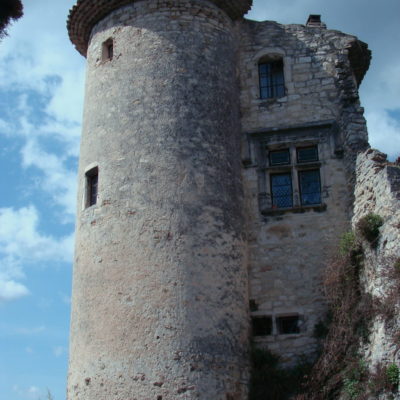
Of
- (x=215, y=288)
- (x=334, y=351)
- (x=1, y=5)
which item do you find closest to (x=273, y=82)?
(x=215, y=288)

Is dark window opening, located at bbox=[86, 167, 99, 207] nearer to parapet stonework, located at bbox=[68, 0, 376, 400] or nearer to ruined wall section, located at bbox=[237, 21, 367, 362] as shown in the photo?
parapet stonework, located at bbox=[68, 0, 376, 400]

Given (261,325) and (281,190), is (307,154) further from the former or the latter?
(261,325)

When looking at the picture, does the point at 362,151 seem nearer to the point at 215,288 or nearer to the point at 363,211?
the point at 363,211

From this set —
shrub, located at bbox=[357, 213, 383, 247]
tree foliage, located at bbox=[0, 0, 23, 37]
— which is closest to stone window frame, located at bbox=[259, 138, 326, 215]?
shrub, located at bbox=[357, 213, 383, 247]

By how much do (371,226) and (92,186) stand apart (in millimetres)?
5809

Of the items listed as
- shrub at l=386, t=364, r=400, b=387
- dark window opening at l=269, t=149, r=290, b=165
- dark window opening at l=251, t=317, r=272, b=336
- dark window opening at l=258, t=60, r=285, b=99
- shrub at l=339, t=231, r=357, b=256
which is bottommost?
shrub at l=386, t=364, r=400, b=387

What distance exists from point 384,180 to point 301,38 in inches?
196

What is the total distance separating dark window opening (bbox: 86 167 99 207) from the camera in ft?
48.1

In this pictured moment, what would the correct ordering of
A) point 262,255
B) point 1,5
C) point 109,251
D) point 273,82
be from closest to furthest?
point 1,5 → point 109,251 → point 262,255 → point 273,82

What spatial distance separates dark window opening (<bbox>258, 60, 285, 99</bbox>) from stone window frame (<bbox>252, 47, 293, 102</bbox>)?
0.35 ft

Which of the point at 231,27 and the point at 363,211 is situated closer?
the point at 363,211

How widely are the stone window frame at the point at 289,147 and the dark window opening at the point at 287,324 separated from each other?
2.25 metres

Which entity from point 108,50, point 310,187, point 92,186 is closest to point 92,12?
point 108,50

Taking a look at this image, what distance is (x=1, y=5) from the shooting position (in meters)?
9.75
